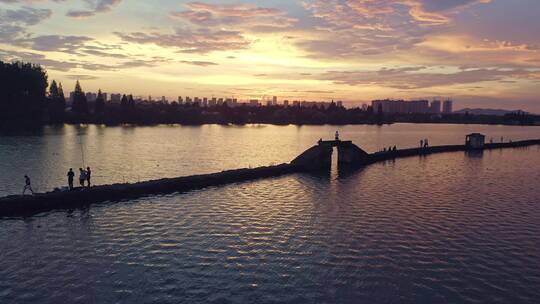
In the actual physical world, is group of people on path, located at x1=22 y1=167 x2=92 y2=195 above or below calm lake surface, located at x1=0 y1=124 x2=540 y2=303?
above

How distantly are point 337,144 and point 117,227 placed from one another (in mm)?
52479

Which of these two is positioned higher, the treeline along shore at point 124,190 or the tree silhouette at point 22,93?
the tree silhouette at point 22,93

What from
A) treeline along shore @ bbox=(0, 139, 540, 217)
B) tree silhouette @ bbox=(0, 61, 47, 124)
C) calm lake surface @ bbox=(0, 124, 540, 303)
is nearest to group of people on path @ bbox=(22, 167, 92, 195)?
treeline along shore @ bbox=(0, 139, 540, 217)

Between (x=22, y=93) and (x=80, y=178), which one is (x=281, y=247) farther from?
(x=22, y=93)

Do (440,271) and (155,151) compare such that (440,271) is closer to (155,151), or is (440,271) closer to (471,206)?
(471,206)

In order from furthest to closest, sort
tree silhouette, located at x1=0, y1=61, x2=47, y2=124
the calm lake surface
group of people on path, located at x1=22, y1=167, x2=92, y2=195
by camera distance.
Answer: tree silhouette, located at x1=0, y1=61, x2=47, y2=124, group of people on path, located at x1=22, y1=167, x2=92, y2=195, the calm lake surface

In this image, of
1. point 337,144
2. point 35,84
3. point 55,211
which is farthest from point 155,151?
point 35,84

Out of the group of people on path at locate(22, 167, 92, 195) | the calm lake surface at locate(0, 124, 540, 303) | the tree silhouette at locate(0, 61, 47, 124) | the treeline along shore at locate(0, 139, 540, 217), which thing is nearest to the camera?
the calm lake surface at locate(0, 124, 540, 303)

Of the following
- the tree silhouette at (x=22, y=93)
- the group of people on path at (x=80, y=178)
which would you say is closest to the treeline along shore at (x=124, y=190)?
the group of people on path at (x=80, y=178)

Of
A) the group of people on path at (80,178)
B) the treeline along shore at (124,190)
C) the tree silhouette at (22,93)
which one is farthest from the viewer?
the tree silhouette at (22,93)

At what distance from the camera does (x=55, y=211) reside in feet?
120

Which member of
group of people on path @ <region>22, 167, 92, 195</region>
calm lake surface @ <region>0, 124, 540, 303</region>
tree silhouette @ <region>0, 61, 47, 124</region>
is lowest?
calm lake surface @ <region>0, 124, 540, 303</region>

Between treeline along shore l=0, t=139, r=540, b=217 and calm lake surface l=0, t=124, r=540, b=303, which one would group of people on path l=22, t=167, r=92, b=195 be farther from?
calm lake surface l=0, t=124, r=540, b=303

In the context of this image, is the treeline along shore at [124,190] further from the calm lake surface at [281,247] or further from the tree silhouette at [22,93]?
the tree silhouette at [22,93]
